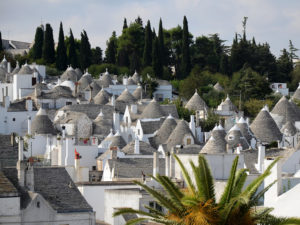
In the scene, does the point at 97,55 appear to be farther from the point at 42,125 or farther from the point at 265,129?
the point at 265,129

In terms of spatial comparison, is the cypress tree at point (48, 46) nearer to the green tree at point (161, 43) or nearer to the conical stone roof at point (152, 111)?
the green tree at point (161, 43)

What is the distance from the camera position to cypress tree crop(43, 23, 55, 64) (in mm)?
97812

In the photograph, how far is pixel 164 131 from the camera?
68.6 meters

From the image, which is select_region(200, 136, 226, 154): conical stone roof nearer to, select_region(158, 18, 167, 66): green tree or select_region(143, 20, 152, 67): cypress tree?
select_region(158, 18, 167, 66): green tree

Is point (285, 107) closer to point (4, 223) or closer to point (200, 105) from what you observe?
point (200, 105)

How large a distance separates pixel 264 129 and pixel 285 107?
36.6ft

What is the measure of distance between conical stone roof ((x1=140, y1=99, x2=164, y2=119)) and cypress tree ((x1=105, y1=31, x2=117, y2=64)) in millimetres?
33254

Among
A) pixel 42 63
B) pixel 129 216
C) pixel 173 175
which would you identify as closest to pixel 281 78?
pixel 42 63

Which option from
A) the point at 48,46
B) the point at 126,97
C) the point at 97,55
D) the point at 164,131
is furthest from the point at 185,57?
the point at 164,131

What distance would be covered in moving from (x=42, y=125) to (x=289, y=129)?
16.9 m

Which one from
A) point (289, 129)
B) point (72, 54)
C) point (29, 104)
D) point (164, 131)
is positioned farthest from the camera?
point (72, 54)

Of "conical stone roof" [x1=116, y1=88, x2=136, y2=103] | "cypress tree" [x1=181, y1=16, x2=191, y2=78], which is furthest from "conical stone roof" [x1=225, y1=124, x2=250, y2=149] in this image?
"cypress tree" [x1=181, y1=16, x2=191, y2=78]

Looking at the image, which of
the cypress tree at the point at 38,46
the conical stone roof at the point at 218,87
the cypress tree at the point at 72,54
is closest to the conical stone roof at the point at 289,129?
the conical stone roof at the point at 218,87

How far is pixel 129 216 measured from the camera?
33000 millimetres
